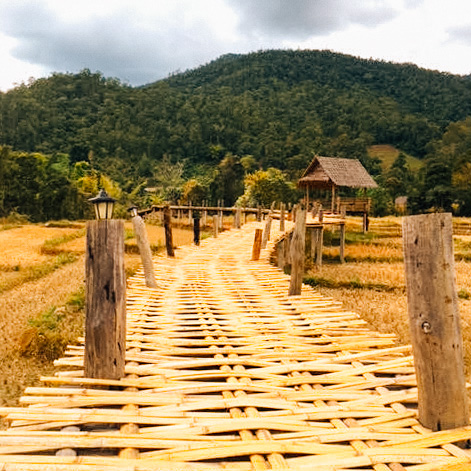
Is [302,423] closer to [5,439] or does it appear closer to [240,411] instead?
[240,411]

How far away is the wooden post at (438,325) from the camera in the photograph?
7.54 feet

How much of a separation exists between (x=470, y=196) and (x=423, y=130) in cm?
3420

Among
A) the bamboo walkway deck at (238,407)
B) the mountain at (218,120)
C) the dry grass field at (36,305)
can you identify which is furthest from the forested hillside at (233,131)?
the bamboo walkway deck at (238,407)

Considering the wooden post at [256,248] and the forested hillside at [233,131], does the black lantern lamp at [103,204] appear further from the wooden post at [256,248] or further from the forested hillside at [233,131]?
the forested hillside at [233,131]

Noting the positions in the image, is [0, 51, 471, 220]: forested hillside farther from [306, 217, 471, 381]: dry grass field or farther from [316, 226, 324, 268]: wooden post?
[316, 226, 324, 268]: wooden post

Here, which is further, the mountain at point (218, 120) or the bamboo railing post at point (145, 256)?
the mountain at point (218, 120)

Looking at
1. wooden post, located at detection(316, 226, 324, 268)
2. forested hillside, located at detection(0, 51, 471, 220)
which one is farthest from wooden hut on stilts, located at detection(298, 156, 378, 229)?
wooden post, located at detection(316, 226, 324, 268)

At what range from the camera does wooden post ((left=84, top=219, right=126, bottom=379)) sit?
2.76 m

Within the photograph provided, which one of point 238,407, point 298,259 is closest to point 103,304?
point 238,407

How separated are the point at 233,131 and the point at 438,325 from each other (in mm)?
60253

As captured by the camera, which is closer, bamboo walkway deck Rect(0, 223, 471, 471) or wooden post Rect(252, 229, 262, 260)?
bamboo walkway deck Rect(0, 223, 471, 471)

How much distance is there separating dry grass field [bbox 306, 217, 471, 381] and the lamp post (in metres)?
5.51

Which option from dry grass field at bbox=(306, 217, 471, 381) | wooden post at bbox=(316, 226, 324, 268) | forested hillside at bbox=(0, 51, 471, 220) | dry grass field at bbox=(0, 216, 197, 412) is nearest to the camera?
dry grass field at bbox=(0, 216, 197, 412)

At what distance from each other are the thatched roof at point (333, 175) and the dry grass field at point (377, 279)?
10.3 feet
